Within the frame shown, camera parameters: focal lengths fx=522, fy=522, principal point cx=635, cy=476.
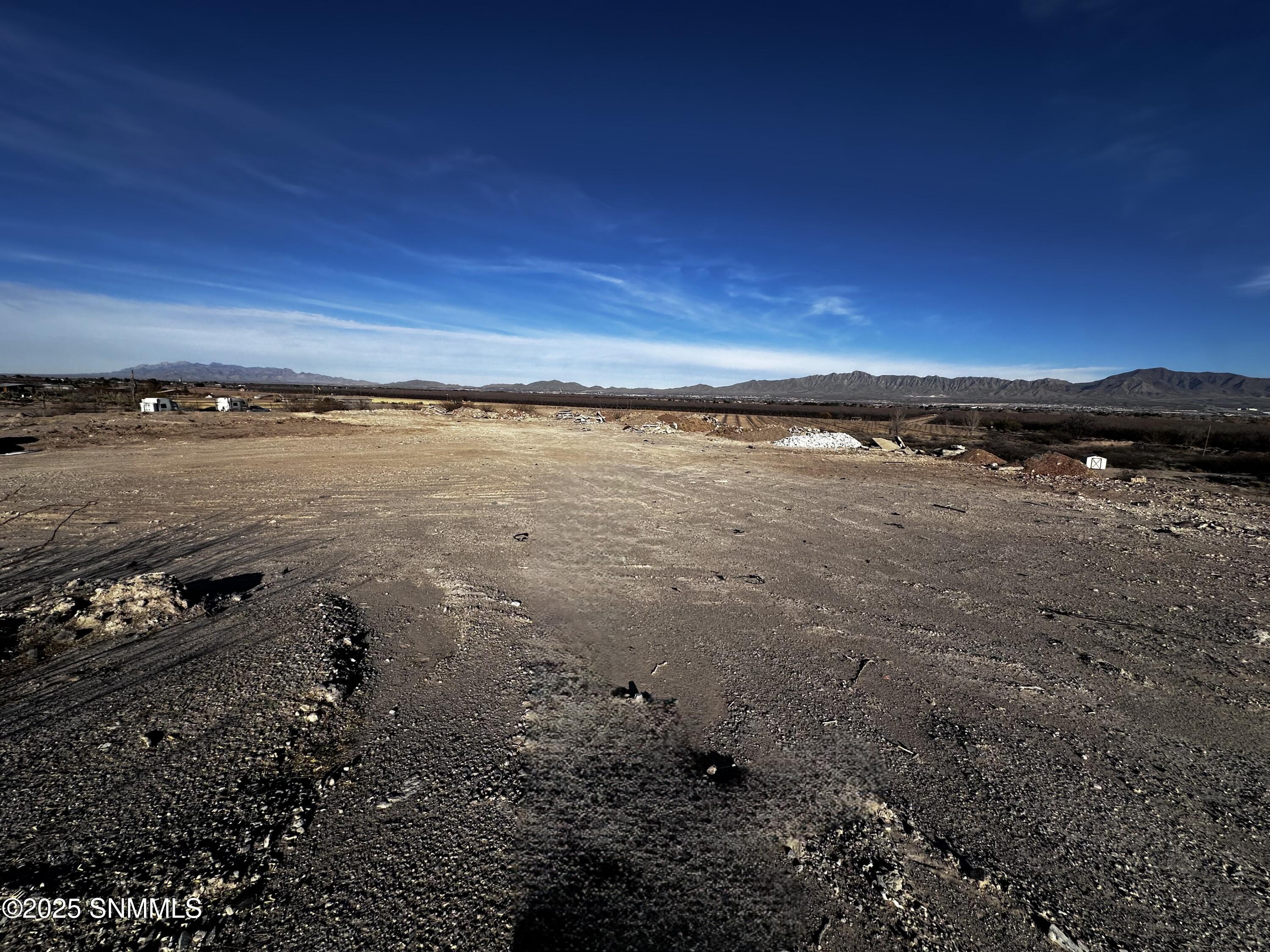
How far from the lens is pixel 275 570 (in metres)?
7.07

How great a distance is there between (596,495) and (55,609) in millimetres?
8814

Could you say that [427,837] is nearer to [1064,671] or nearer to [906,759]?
[906,759]

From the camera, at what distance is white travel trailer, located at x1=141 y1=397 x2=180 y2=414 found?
110 ft

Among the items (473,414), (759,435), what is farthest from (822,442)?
(473,414)

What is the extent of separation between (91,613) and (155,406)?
38.9 meters

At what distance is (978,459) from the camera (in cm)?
1959

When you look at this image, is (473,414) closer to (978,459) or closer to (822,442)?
(822,442)

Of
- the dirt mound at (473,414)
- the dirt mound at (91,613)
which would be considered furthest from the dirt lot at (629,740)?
the dirt mound at (473,414)

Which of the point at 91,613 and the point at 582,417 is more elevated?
the point at 582,417

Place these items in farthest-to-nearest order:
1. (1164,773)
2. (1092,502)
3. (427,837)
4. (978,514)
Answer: (1092,502) < (978,514) < (1164,773) < (427,837)

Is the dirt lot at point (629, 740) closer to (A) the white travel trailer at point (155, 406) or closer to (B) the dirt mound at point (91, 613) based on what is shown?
(B) the dirt mound at point (91, 613)

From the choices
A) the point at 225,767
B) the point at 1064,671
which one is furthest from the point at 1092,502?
the point at 225,767

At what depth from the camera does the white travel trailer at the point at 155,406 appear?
33562 millimetres

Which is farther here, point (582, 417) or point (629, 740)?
point (582, 417)
